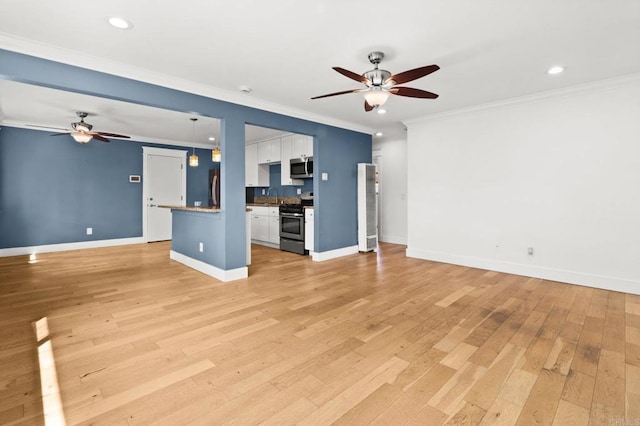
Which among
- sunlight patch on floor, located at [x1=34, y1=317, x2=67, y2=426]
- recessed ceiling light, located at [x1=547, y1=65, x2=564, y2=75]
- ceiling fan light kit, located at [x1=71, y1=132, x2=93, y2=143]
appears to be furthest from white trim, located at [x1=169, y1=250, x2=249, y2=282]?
recessed ceiling light, located at [x1=547, y1=65, x2=564, y2=75]

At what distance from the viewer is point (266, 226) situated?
22.3 feet

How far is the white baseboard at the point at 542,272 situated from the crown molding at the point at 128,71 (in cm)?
347

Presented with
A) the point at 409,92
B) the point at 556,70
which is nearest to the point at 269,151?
the point at 409,92

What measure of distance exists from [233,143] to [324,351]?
9.91 ft

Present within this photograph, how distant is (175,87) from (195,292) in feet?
8.19

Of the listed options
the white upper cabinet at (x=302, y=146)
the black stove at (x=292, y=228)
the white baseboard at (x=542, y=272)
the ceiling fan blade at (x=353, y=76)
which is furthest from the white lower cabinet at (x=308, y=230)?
the ceiling fan blade at (x=353, y=76)

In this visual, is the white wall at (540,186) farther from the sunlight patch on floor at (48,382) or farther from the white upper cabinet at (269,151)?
the sunlight patch on floor at (48,382)

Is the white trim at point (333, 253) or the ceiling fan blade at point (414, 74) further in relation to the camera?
the white trim at point (333, 253)

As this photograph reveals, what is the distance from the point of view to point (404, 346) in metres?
2.32

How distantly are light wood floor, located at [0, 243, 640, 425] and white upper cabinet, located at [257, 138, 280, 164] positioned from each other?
3.65 m

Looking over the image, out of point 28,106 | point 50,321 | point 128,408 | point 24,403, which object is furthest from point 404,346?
point 28,106

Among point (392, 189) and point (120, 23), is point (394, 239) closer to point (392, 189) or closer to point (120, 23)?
point (392, 189)

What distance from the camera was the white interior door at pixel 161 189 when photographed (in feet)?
24.1

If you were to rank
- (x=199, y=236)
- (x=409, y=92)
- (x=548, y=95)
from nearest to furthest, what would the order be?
(x=409, y=92) < (x=548, y=95) < (x=199, y=236)
